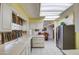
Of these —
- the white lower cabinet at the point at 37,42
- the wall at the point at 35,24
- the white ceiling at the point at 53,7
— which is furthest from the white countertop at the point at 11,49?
the wall at the point at 35,24

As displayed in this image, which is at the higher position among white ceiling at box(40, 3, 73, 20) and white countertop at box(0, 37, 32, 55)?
white ceiling at box(40, 3, 73, 20)

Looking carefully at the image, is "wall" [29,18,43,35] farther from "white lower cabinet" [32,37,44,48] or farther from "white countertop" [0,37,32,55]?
"white countertop" [0,37,32,55]

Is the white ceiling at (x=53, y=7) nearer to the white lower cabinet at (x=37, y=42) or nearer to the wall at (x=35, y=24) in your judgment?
the white lower cabinet at (x=37, y=42)

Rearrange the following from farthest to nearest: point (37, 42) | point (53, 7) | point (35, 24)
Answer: point (35, 24) → point (37, 42) → point (53, 7)

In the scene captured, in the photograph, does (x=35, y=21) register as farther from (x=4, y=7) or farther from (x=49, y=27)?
(x=4, y=7)

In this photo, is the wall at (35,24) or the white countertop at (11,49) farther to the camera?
the wall at (35,24)

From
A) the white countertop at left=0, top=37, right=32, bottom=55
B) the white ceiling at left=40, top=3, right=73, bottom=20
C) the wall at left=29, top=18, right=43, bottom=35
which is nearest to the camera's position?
the white countertop at left=0, top=37, right=32, bottom=55

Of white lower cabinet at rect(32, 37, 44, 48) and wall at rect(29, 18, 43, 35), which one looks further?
wall at rect(29, 18, 43, 35)

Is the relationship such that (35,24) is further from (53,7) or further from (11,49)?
(11,49)

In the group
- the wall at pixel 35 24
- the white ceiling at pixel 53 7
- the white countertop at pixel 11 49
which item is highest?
the white ceiling at pixel 53 7

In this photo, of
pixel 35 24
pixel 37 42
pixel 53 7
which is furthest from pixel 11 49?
pixel 35 24

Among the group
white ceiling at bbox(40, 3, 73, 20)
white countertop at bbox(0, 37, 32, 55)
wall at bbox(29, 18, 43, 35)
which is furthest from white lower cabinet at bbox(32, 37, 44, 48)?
white countertop at bbox(0, 37, 32, 55)

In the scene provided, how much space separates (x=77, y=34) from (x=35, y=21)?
3.91 meters

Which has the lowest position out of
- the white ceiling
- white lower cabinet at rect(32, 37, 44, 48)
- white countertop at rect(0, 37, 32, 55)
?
white lower cabinet at rect(32, 37, 44, 48)
